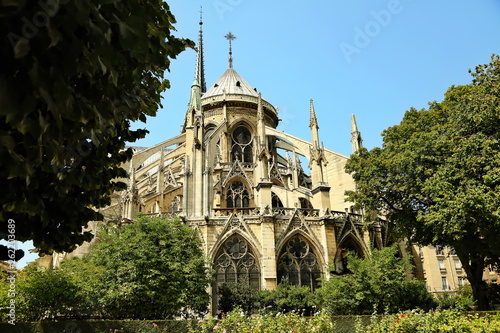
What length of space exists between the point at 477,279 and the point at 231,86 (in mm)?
28208

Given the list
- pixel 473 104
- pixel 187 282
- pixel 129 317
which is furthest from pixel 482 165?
pixel 129 317

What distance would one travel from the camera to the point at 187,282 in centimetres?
1775

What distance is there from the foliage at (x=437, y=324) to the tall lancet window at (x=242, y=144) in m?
24.0

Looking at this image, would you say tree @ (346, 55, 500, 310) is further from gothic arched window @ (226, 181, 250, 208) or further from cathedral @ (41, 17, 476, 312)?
gothic arched window @ (226, 181, 250, 208)

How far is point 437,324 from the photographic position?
11.4 meters

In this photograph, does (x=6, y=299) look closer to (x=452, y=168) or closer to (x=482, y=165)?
(x=452, y=168)

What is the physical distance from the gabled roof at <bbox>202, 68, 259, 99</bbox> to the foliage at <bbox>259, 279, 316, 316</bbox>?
22076 millimetres

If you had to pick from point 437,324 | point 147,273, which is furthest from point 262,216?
point 437,324

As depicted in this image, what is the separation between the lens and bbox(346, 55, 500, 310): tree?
1703 cm

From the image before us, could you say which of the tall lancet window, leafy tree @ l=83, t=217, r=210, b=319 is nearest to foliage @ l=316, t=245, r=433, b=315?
leafy tree @ l=83, t=217, r=210, b=319

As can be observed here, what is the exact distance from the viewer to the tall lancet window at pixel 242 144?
36.0m

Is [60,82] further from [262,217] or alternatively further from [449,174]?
[262,217]

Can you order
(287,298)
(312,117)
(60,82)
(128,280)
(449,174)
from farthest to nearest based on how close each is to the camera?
(312,117), (287,298), (449,174), (128,280), (60,82)

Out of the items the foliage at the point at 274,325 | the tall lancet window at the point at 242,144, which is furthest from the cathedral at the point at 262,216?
the foliage at the point at 274,325
